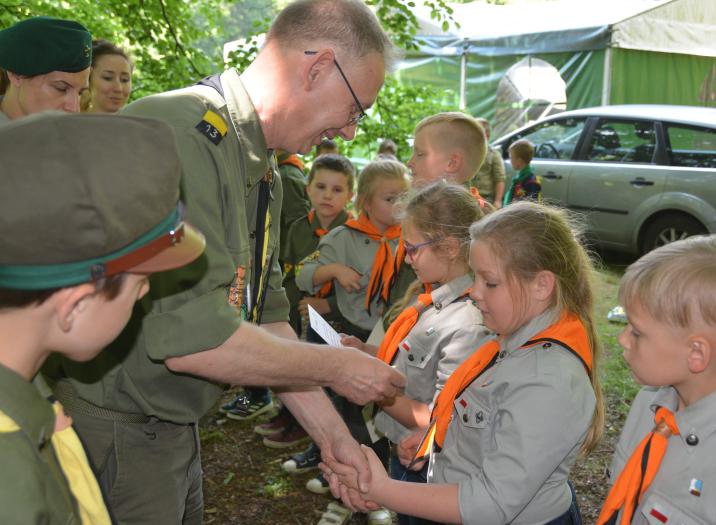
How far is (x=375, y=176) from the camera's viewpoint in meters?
4.39

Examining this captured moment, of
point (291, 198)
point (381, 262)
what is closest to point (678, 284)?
point (381, 262)

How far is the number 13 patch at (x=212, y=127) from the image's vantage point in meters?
1.82

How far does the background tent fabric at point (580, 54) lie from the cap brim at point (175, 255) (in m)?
11.9

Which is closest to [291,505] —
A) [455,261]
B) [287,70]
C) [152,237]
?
[455,261]

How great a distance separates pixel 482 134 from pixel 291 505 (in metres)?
2.49

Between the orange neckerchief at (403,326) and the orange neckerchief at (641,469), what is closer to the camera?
the orange neckerchief at (641,469)

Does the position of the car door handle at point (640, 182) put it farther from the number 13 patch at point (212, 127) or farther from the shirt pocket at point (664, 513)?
the number 13 patch at point (212, 127)

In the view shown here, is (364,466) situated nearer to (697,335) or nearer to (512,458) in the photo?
(512,458)

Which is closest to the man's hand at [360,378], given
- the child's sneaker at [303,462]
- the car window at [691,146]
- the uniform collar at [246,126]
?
the uniform collar at [246,126]

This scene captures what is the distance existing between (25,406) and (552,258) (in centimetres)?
162

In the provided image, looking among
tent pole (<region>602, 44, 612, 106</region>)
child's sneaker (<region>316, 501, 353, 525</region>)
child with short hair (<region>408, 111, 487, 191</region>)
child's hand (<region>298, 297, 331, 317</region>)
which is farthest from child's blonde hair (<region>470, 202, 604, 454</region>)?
tent pole (<region>602, 44, 612, 106</region>)

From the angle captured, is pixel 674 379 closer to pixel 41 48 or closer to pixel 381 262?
pixel 381 262

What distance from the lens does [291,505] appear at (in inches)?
158

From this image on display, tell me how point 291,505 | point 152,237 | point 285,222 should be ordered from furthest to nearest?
point 285,222, point 291,505, point 152,237
